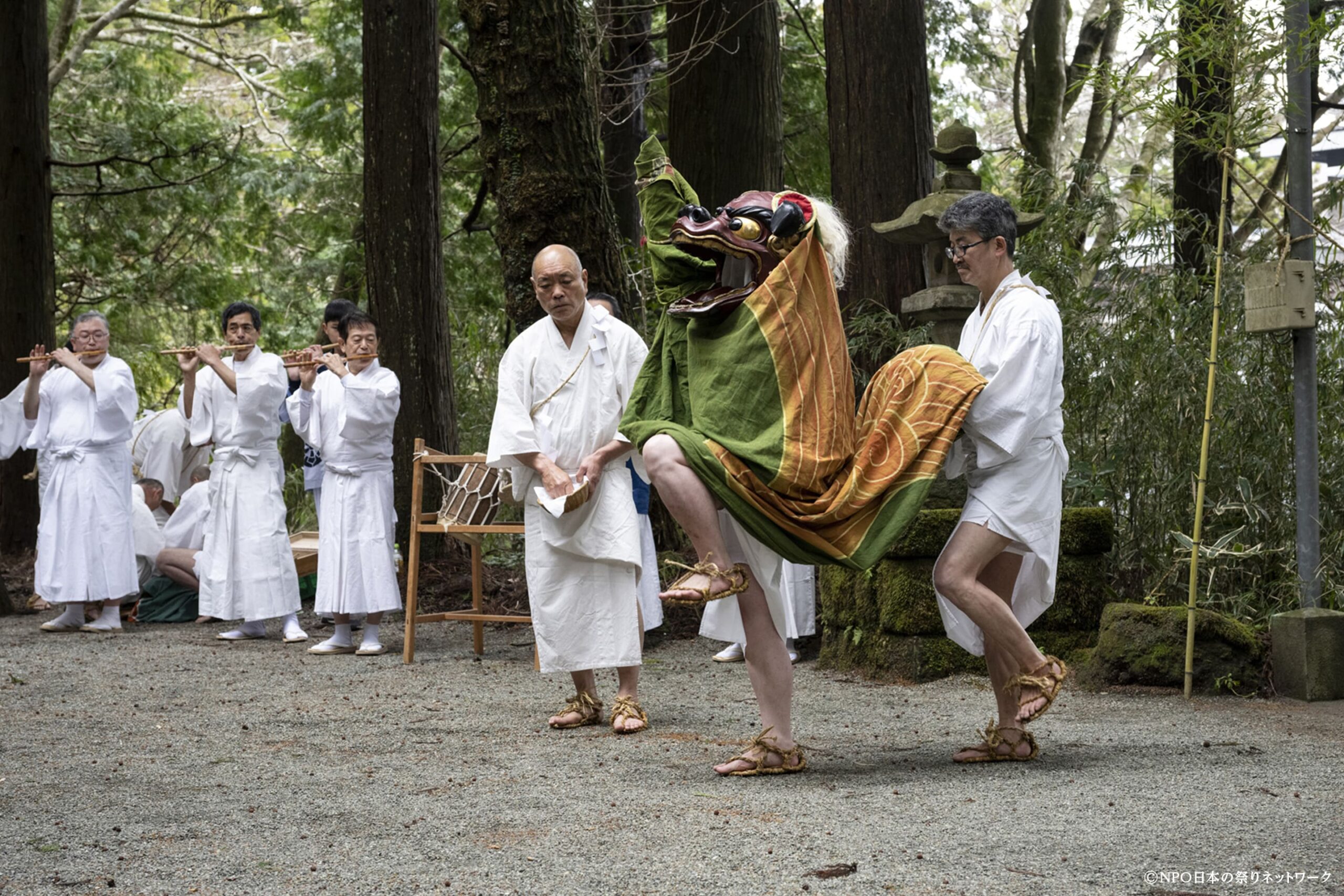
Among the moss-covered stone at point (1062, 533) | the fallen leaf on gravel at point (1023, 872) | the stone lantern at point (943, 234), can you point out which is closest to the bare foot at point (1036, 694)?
the fallen leaf on gravel at point (1023, 872)

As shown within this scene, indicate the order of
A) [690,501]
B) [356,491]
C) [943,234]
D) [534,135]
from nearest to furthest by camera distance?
[690,501], [943,234], [534,135], [356,491]

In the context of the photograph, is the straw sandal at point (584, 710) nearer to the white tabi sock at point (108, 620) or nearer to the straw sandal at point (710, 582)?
the straw sandal at point (710, 582)

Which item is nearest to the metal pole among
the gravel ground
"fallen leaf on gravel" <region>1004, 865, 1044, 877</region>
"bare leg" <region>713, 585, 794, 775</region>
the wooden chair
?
the gravel ground

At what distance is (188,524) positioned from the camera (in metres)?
9.86

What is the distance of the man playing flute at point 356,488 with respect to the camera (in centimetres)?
789

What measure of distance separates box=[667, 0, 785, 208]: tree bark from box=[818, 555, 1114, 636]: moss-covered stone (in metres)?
Answer: 5.09

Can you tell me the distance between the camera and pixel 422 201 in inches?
402

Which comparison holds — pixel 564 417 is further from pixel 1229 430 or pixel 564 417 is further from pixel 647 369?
pixel 1229 430

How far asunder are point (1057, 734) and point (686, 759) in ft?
4.54

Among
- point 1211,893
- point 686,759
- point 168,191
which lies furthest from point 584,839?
point 168,191

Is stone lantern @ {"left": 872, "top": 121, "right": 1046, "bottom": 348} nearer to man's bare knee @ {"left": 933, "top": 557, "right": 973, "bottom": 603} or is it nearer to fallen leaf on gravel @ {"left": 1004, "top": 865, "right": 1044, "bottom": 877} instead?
man's bare knee @ {"left": 933, "top": 557, "right": 973, "bottom": 603}

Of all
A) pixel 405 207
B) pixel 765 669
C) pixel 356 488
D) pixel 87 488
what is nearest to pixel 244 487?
pixel 356 488

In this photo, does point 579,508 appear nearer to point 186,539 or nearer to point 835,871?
point 835,871

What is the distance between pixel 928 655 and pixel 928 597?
27 cm
